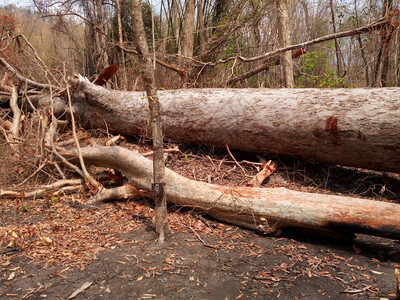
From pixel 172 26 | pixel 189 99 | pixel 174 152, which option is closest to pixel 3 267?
pixel 174 152

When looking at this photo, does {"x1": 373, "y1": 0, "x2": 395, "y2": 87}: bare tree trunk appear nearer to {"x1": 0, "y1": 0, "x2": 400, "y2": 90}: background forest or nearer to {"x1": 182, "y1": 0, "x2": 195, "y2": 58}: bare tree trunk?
{"x1": 0, "y1": 0, "x2": 400, "y2": 90}: background forest

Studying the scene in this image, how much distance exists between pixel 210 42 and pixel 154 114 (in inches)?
218

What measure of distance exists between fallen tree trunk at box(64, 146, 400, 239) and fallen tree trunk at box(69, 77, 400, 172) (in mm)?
913

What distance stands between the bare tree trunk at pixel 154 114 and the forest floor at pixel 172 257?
0.76 feet

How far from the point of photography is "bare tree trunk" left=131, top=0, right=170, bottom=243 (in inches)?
105

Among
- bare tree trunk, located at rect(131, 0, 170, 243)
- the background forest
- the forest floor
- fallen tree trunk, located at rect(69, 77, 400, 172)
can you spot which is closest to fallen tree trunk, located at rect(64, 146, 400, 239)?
the forest floor

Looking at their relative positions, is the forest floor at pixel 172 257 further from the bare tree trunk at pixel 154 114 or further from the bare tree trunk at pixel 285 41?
the bare tree trunk at pixel 285 41

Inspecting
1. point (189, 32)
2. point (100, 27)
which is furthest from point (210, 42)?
point (100, 27)

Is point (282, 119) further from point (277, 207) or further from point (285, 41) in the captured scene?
point (285, 41)

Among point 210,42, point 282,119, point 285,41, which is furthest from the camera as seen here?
point 210,42

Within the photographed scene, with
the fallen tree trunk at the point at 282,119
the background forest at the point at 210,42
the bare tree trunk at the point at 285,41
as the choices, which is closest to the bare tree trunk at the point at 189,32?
the background forest at the point at 210,42

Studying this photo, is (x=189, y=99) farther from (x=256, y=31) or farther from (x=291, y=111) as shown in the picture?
(x=256, y=31)

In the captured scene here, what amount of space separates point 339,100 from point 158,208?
8.54ft

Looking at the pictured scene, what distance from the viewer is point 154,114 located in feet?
9.09
